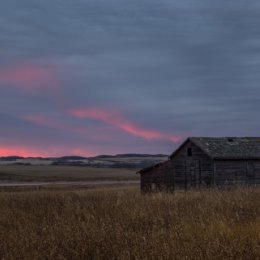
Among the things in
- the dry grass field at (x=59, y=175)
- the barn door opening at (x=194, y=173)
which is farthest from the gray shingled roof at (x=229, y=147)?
the dry grass field at (x=59, y=175)

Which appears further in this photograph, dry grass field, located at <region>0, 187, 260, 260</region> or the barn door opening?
the barn door opening

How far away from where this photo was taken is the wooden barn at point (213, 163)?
37500mm

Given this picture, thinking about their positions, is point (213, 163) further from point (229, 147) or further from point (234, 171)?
point (229, 147)

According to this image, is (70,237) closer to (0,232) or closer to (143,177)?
(0,232)

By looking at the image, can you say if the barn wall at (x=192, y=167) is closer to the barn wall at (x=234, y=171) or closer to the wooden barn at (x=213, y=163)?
the wooden barn at (x=213, y=163)

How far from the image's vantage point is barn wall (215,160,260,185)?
37531 millimetres

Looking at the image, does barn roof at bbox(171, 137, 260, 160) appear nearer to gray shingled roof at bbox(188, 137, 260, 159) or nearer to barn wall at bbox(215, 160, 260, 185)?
gray shingled roof at bbox(188, 137, 260, 159)

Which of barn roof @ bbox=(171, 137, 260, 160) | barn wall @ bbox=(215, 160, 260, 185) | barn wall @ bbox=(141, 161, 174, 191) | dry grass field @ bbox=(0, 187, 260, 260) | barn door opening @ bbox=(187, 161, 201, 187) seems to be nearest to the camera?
dry grass field @ bbox=(0, 187, 260, 260)

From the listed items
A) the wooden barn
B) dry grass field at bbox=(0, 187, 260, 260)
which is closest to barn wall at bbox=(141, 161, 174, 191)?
the wooden barn

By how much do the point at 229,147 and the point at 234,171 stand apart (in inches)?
71.3

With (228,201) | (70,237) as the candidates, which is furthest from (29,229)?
(228,201)

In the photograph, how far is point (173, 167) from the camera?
40312mm

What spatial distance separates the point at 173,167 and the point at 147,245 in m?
33.9

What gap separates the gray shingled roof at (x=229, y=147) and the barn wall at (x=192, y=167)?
0.65m
